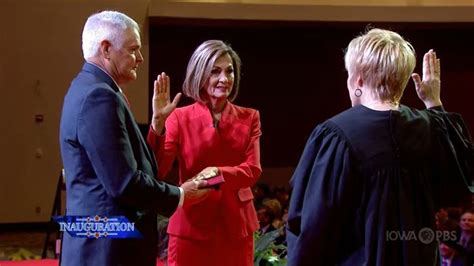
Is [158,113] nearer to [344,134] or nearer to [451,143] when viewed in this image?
[344,134]

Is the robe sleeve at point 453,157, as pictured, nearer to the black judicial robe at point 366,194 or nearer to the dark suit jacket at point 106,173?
the black judicial robe at point 366,194

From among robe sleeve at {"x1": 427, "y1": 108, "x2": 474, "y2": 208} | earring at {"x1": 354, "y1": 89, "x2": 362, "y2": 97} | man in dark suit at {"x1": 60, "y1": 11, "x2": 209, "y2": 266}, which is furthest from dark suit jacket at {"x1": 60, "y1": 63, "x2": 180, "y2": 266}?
robe sleeve at {"x1": 427, "y1": 108, "x2": 474, "y2": 208}

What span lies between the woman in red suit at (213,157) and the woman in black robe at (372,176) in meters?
0.72

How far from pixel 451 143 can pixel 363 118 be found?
0.86ft

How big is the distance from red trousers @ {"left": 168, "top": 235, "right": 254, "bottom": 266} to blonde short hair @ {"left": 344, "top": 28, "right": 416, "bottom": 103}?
0.97 meters

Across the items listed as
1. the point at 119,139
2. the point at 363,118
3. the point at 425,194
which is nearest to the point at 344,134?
the point at 363,118

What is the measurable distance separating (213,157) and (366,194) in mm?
890

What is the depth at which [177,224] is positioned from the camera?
2.33 meters

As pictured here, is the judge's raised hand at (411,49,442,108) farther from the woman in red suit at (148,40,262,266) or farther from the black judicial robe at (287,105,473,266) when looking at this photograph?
the woman in red suit at (148,40,262,266)

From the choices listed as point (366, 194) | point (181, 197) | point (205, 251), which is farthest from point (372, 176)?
point (205, 251)

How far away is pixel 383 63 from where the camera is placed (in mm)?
1576

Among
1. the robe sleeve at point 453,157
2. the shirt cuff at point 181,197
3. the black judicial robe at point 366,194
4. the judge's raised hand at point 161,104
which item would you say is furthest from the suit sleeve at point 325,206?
the judge's raised hand at point 161,104

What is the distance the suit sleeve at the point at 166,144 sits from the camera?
86.2 inches

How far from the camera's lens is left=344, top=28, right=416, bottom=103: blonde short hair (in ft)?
5.17
